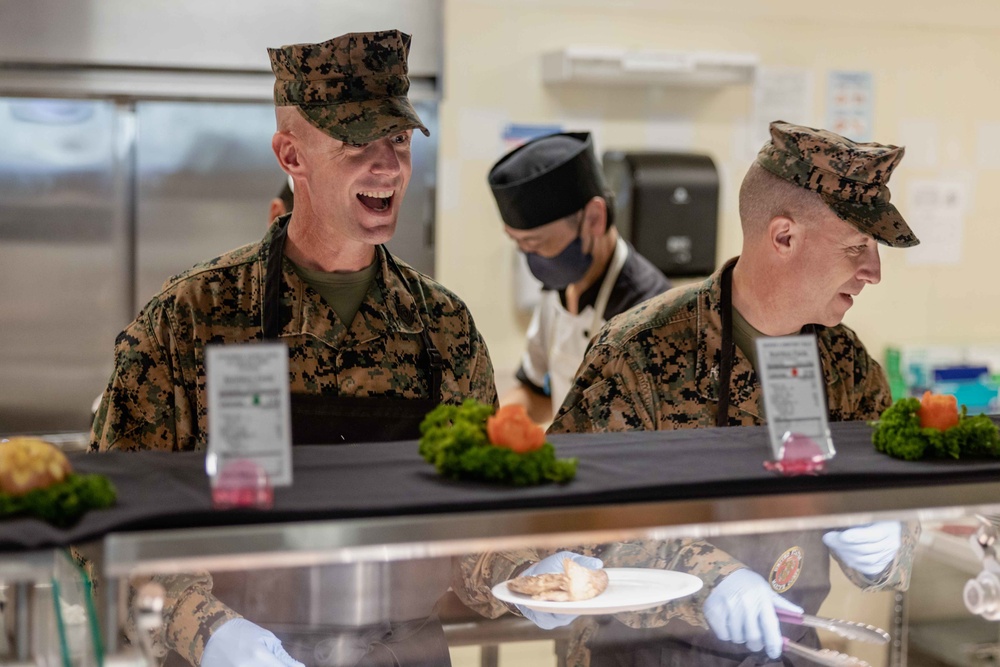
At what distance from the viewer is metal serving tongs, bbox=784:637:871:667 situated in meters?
1.60

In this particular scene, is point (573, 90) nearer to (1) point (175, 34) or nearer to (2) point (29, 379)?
(1) point (175, 34)

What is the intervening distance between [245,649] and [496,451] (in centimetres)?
39

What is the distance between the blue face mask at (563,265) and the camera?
11.2 ft

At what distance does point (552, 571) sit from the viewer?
151 cm

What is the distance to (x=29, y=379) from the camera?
386 centimetres

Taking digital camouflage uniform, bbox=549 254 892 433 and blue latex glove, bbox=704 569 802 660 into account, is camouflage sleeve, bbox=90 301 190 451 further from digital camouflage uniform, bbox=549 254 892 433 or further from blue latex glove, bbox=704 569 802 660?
blue latex glove, bbox=704 569 802 660

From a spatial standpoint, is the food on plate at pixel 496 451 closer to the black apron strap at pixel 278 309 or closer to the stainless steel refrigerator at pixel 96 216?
the black apron strap at pixel 278 309

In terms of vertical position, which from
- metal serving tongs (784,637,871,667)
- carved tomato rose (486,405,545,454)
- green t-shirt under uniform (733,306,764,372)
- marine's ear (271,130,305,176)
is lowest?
metal serving tongs (784,637,871,667)

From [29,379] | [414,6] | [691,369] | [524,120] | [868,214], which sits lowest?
[29,379]

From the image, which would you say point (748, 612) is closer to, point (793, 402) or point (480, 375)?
point (793, 402)

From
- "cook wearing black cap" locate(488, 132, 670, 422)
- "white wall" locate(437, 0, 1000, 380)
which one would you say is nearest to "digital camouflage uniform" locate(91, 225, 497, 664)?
"cook wearing black cap" locate(488, 132, 670, 422)

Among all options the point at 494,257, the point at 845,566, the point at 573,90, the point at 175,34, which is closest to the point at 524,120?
the point at 573,90

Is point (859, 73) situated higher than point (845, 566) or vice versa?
point (859, 73)

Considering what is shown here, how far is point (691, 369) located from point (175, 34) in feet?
7.76
